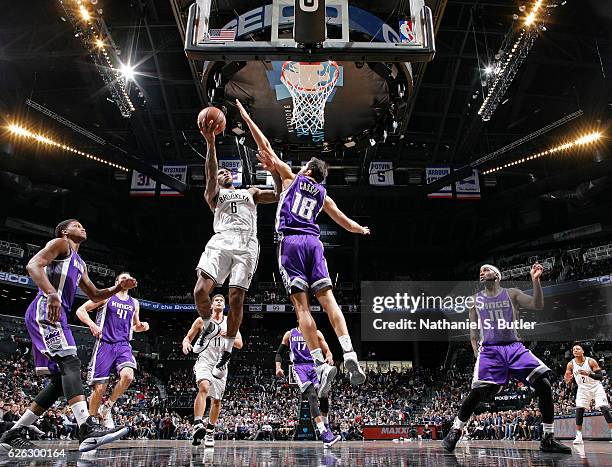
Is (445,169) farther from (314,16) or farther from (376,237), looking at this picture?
(314,16)

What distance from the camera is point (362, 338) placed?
3003cm

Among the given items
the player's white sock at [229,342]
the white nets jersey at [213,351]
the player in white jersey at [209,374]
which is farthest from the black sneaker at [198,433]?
the player's white sock at [229,342]

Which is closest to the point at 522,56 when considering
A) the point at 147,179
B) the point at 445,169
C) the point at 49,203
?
the point at 445,169

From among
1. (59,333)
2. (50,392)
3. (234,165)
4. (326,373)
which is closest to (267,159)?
(326,373)

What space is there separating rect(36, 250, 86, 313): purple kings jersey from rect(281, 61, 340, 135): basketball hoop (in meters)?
4.78

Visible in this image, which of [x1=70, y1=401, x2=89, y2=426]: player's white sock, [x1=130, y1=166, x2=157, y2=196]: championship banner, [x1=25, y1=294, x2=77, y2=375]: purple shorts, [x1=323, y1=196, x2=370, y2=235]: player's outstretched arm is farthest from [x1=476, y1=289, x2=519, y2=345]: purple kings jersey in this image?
[x1=130, y1=166, x2=157, y2=196]: championship banner

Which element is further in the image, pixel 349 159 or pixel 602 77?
pixel 349 159

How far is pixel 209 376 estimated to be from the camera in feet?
22.8

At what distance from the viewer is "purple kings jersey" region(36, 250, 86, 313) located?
4.32m

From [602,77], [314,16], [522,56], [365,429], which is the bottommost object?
[365,429]

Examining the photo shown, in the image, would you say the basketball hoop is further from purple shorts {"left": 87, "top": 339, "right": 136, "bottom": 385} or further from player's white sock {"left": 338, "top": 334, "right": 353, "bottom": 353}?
player's white sock {"left": 338, "top": 334, "right": 353, "bottom": 353}

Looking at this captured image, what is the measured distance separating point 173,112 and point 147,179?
3.74 metres

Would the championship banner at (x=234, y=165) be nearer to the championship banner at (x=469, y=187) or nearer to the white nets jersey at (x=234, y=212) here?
the championship banner at (x=469, y=187)

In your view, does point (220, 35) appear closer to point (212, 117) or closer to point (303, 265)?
point (212, 117)
